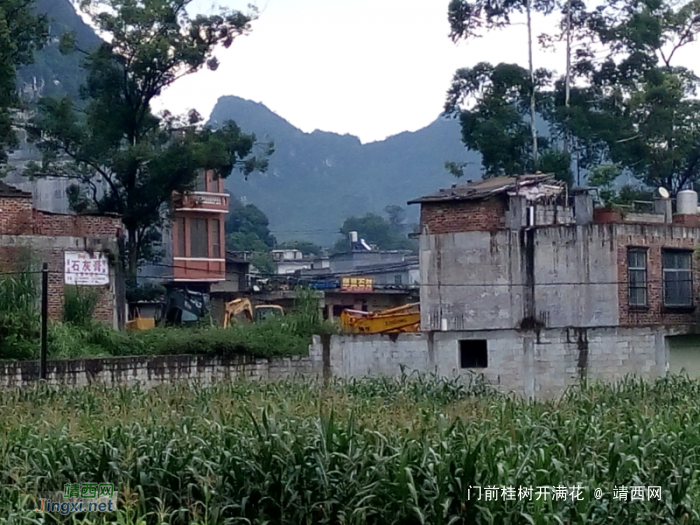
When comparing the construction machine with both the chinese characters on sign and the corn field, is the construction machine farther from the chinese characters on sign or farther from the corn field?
the corn field

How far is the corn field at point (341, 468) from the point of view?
27.0 feet

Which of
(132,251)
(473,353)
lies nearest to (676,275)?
(473,353)

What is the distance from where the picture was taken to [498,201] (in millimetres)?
25828

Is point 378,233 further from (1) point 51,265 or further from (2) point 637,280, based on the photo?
(1) point 51,265

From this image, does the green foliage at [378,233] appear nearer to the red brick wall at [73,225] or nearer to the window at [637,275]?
the window at [637,275]

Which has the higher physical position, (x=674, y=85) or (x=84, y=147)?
(x=674, y=85)

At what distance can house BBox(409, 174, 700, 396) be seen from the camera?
74.8ft

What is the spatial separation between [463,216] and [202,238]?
16.0 m

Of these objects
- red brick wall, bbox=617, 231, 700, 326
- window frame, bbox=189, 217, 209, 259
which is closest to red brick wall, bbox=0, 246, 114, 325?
red brick wall, bbox=617, 231, 700, 326

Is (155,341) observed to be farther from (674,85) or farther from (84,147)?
(674,85)

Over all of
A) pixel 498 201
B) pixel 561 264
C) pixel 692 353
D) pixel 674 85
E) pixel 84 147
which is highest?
pixel 674 85

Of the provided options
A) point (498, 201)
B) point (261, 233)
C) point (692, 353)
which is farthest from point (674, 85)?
point (261, 233)

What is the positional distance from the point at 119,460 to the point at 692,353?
1694 centimetres

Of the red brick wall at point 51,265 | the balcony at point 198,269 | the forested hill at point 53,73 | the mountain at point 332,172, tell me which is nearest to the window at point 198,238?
the balcony at point 198,269
